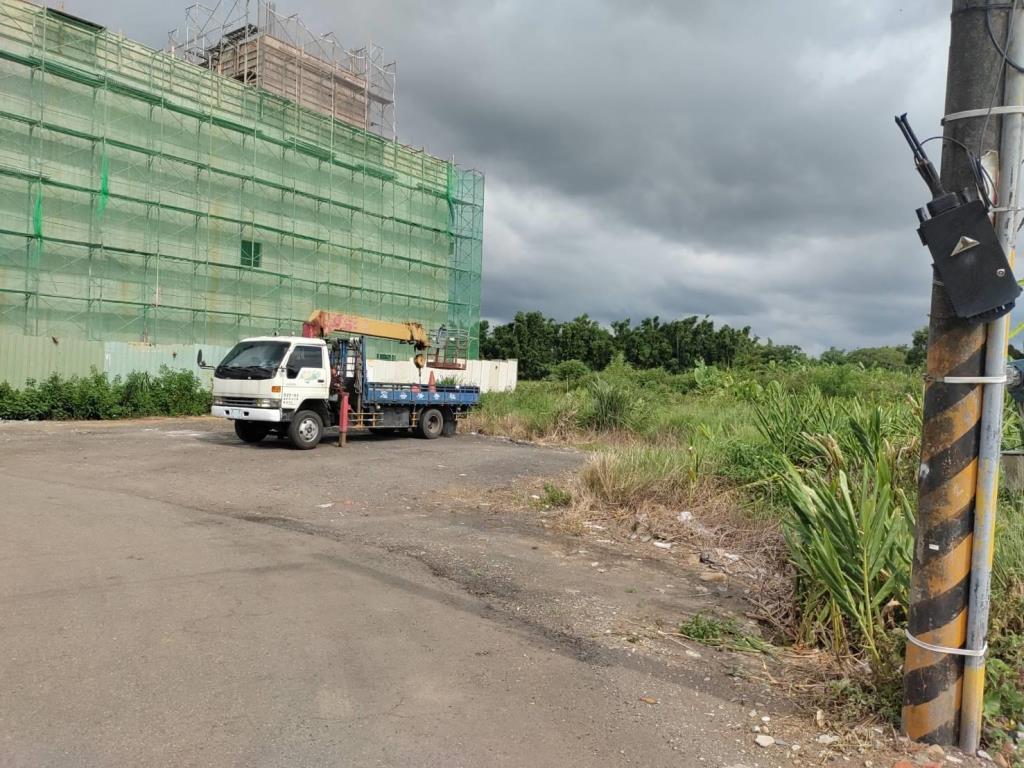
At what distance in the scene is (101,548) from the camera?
6.90 metres

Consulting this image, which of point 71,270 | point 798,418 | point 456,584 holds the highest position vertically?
point 71,270

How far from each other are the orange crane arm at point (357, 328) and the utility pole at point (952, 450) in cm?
1482

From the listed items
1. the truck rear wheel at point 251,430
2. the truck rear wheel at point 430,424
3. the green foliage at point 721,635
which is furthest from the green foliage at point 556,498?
the truck rear wheel at point 430,424

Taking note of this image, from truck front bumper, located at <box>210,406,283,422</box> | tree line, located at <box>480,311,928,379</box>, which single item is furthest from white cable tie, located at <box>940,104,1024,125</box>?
tree line, located at <box>480,311,928,379</box>

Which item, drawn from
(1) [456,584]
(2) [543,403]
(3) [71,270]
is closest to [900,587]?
(1) [456,584]

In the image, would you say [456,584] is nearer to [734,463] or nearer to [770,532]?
[770,532]

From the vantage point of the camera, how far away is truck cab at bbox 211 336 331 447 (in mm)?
15281

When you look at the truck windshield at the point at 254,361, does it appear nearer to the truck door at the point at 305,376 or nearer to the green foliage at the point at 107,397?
the truck door at the point at 305,376

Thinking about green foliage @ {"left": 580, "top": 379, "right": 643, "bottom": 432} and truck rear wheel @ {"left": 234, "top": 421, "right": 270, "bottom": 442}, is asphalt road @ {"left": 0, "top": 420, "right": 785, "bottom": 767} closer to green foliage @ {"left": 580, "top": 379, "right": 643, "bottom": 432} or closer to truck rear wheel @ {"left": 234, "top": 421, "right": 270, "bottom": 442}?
truck rear wheel @ {"left": 234, "top": 421, "right": 270, "bottom": 442}

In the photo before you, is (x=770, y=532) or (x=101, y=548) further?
(x=770, y=532)

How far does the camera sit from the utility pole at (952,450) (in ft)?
11.0

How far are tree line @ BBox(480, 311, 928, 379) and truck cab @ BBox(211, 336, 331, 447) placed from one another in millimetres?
32983

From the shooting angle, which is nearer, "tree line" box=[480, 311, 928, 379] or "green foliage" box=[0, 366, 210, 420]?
"green foliage" box=[0, 366, 210, 420]

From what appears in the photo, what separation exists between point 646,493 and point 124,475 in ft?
25.6
